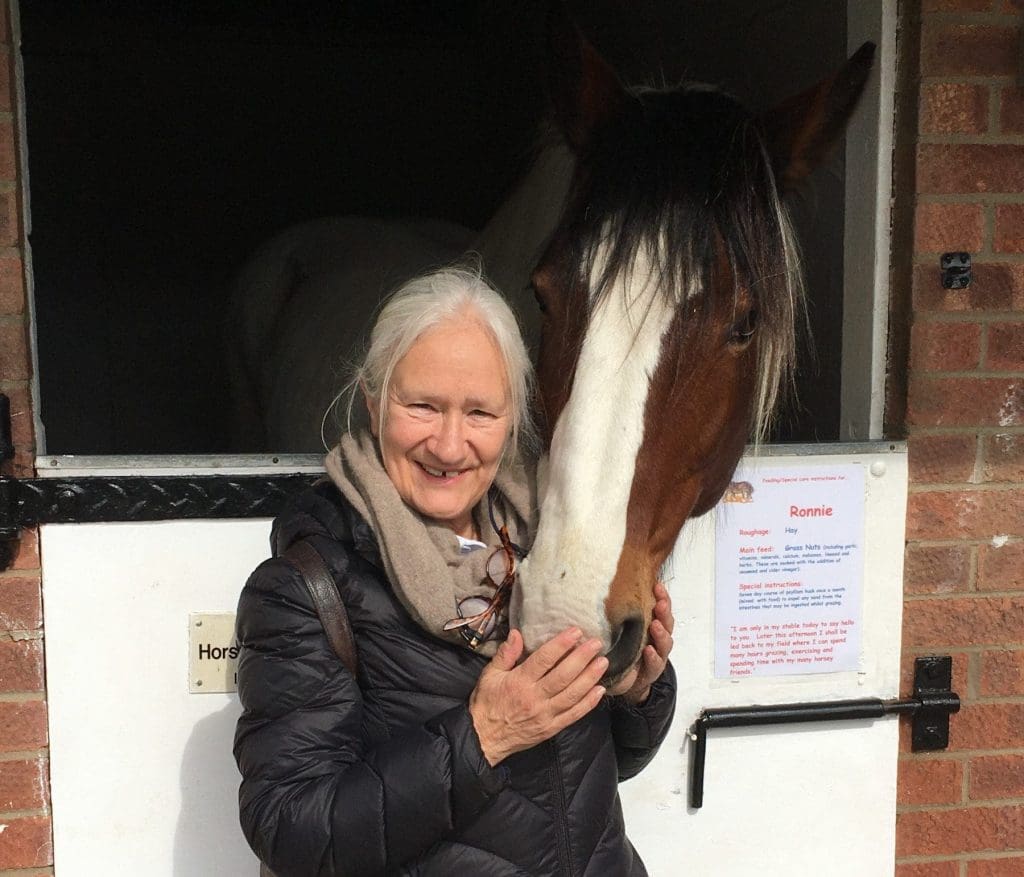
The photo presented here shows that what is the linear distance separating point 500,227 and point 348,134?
3687 mm

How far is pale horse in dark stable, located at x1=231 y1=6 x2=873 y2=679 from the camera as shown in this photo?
1270mm

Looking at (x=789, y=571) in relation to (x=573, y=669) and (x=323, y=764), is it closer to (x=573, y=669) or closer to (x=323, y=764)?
(x=573, y=669)

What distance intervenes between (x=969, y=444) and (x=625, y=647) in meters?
1.29

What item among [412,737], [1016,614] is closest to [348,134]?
[1016,614]

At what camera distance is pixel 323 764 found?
120 cm

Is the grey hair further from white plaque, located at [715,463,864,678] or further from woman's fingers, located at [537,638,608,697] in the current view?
white plaque, located at [715,463,864,678]

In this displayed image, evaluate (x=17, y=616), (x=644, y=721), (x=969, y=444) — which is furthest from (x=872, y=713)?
(x=17, y=616)

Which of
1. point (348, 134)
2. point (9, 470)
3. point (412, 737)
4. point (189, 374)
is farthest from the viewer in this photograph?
point (348, 134)

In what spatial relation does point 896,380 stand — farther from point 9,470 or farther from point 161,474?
point 9,470

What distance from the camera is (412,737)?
1.20 meters

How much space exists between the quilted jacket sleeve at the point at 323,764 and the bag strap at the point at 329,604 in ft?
0.04

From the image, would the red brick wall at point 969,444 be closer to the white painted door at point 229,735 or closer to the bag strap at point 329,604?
the white painted door at point 229,735

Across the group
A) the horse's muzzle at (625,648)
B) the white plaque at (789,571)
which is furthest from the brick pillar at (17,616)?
the white plaque at (789,571)

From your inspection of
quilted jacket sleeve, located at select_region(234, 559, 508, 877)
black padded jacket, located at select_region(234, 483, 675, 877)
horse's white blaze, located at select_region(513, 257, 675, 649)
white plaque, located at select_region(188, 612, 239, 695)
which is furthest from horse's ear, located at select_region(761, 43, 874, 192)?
white plaque, located at select_region(188, 612, 239, 695)
